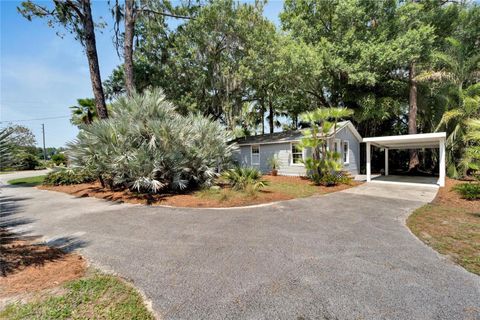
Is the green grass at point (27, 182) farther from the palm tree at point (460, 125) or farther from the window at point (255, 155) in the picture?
the palm tree at point (460, 125)

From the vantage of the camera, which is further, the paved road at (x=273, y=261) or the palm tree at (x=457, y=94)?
the palm tree at (x=457, y=94)

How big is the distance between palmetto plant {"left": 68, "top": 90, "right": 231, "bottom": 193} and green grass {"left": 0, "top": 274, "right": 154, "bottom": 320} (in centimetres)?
536

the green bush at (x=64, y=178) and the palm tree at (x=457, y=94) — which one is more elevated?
the palm tree at (x=457, y=94)

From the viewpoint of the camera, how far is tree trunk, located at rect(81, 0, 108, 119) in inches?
400

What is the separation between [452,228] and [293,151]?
9762mm

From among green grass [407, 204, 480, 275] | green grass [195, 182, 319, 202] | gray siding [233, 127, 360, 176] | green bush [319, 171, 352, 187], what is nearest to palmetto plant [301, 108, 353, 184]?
green bush [319, 171, 352, 187]

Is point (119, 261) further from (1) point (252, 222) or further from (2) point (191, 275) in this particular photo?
(1) point (252, 222)

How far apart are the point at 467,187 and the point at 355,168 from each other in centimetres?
806

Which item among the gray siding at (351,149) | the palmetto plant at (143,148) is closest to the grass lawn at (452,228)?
the gray siding at (351,149)

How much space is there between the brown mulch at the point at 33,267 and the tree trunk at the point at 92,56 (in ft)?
27.1

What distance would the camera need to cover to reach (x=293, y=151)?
552 inches

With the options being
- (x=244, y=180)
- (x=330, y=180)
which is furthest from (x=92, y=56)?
(x=330, y=180)

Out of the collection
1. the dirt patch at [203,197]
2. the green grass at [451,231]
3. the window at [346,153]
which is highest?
the window at [346,153]

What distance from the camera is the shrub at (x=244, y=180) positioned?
28.6ft
